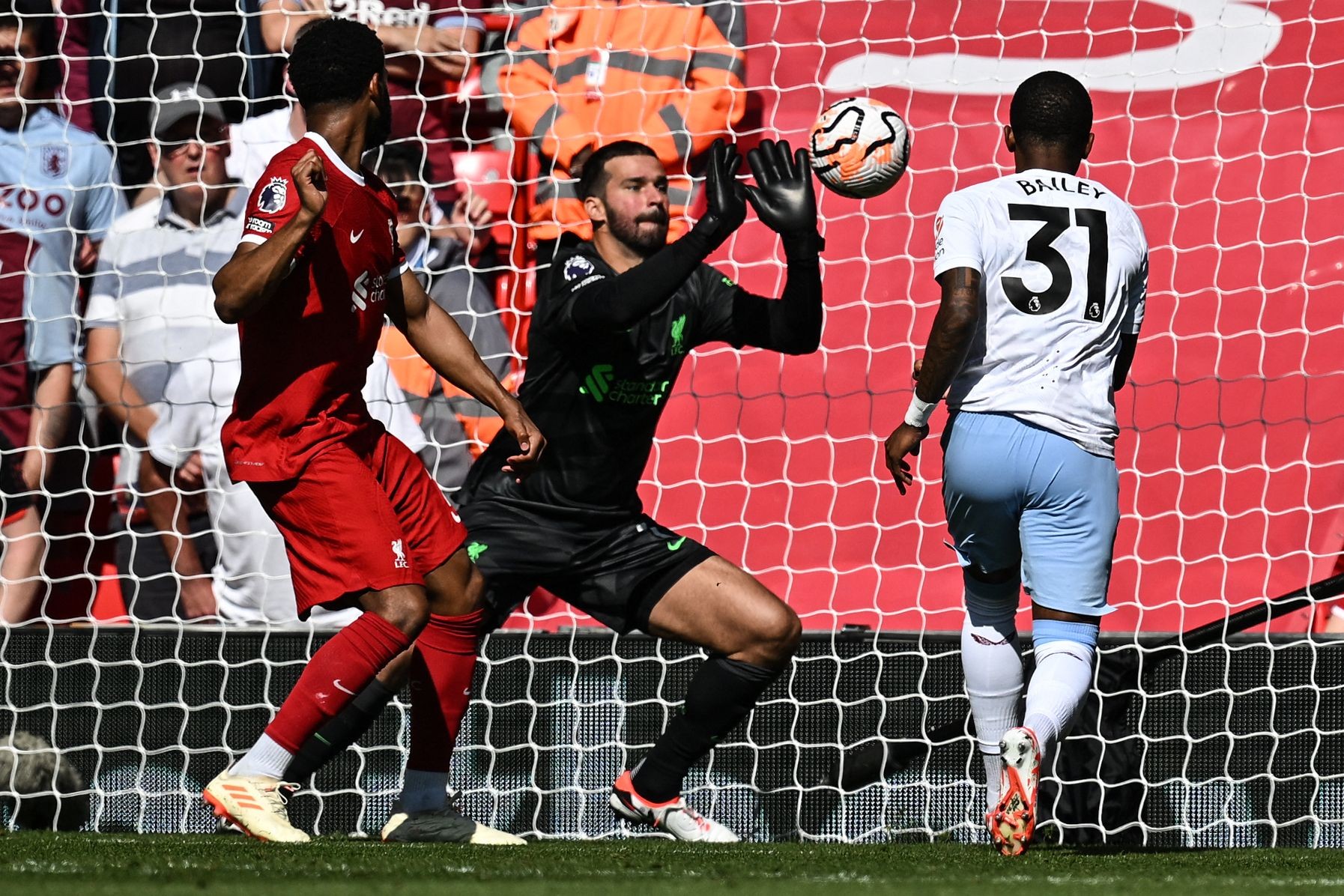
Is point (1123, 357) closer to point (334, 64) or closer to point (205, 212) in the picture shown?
point (334, 64)

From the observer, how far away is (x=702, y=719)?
4578 millimetres

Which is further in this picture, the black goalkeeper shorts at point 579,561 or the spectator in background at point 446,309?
the spectator in background at point 446,309

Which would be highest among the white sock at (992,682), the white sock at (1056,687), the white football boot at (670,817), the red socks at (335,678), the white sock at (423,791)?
the white sock at (1056,687)

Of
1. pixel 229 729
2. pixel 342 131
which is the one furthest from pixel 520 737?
pixel 342 131

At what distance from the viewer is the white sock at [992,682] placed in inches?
162

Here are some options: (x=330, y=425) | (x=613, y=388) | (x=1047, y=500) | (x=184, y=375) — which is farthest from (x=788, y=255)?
(x=184, y=375)

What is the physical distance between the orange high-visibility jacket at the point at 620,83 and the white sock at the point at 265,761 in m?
3.16

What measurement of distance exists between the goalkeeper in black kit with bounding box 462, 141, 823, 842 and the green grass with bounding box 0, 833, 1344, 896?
0.44 m

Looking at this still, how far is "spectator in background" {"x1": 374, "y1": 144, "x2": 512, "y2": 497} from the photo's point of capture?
21.3 feet

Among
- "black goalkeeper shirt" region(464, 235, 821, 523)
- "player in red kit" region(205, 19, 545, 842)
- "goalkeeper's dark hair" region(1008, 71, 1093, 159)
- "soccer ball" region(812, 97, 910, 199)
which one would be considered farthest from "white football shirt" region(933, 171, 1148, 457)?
"player in red kit" region(205, 19, 545, 842)

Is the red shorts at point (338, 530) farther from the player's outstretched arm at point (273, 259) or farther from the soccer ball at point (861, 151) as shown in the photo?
the soccer ball at point (861, 151)

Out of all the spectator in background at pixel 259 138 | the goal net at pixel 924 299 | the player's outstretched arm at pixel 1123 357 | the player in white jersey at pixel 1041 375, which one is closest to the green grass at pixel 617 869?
the player in white jersey at pixel 1041 375

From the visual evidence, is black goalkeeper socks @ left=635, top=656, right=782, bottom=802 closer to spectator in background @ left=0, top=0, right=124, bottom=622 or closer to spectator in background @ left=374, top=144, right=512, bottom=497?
spectator in background @ left=374, top=144, right=512, bottom=497

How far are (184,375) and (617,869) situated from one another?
3.64 metres
